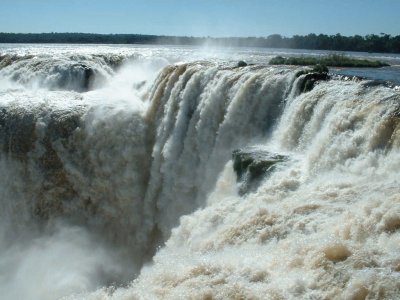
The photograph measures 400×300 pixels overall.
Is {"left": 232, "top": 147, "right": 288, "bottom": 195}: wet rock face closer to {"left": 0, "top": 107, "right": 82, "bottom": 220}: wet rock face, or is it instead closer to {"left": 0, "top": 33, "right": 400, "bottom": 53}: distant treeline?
{"left": 0, "top": 107, "right": 82, "bottom": 220}: wet rock face

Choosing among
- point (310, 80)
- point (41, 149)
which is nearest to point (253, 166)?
point (310, 80)

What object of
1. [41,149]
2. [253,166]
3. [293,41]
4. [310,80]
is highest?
[293,41]

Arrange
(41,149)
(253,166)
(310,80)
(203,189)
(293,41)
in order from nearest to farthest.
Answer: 1. (253,166)
2. (310,80)
3. (203,189)
4. (41,149)
5. (293,41)

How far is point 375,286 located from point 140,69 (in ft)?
72.7

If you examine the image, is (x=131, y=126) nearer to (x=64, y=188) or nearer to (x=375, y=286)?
(x=64, y=188)

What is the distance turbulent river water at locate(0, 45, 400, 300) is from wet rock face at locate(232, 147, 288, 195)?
0.10 metres

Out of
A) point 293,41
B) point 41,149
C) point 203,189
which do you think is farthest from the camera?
point 293,41

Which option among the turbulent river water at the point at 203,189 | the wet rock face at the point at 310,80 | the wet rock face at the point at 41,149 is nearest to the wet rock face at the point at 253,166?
the turbulent river water at the point at 203,189

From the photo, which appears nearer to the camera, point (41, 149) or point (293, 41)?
point (41, 149)

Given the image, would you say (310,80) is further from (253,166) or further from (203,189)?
(203,189)

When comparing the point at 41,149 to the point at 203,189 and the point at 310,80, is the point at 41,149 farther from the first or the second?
the point at 310,80

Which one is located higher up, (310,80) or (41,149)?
(310,80)

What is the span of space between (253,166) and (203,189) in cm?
256

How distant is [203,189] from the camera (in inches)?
480
